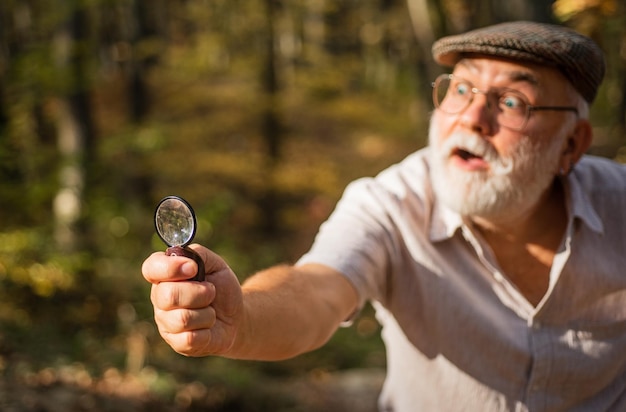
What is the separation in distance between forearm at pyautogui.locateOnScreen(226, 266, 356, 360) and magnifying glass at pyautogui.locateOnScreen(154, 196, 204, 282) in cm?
34

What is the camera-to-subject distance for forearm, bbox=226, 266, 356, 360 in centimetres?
192

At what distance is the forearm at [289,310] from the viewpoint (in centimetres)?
192

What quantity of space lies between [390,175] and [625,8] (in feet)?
8.14

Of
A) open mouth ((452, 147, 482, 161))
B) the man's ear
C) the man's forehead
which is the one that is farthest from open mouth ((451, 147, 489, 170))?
the man's ear

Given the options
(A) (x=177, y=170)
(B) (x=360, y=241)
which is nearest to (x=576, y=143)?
(B) (x=360, y=241)

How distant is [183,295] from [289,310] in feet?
2.08

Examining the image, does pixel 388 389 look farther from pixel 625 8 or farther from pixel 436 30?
pixel 436 30

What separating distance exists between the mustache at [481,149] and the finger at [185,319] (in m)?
1.33

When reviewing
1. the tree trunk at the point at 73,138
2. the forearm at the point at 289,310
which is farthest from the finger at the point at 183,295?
the tree trunk at the point at 73,138

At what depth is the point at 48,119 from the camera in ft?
43.2

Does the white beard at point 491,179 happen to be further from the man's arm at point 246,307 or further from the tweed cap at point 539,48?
the man's arm at point 246,307

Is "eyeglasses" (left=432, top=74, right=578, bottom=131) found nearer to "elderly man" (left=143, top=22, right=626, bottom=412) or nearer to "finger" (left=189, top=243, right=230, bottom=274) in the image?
"elderly man" (left=143, top=22, right=626, bottom=412)

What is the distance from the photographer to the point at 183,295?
4.98 feet

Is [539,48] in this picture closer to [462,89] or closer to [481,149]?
[462,89]
